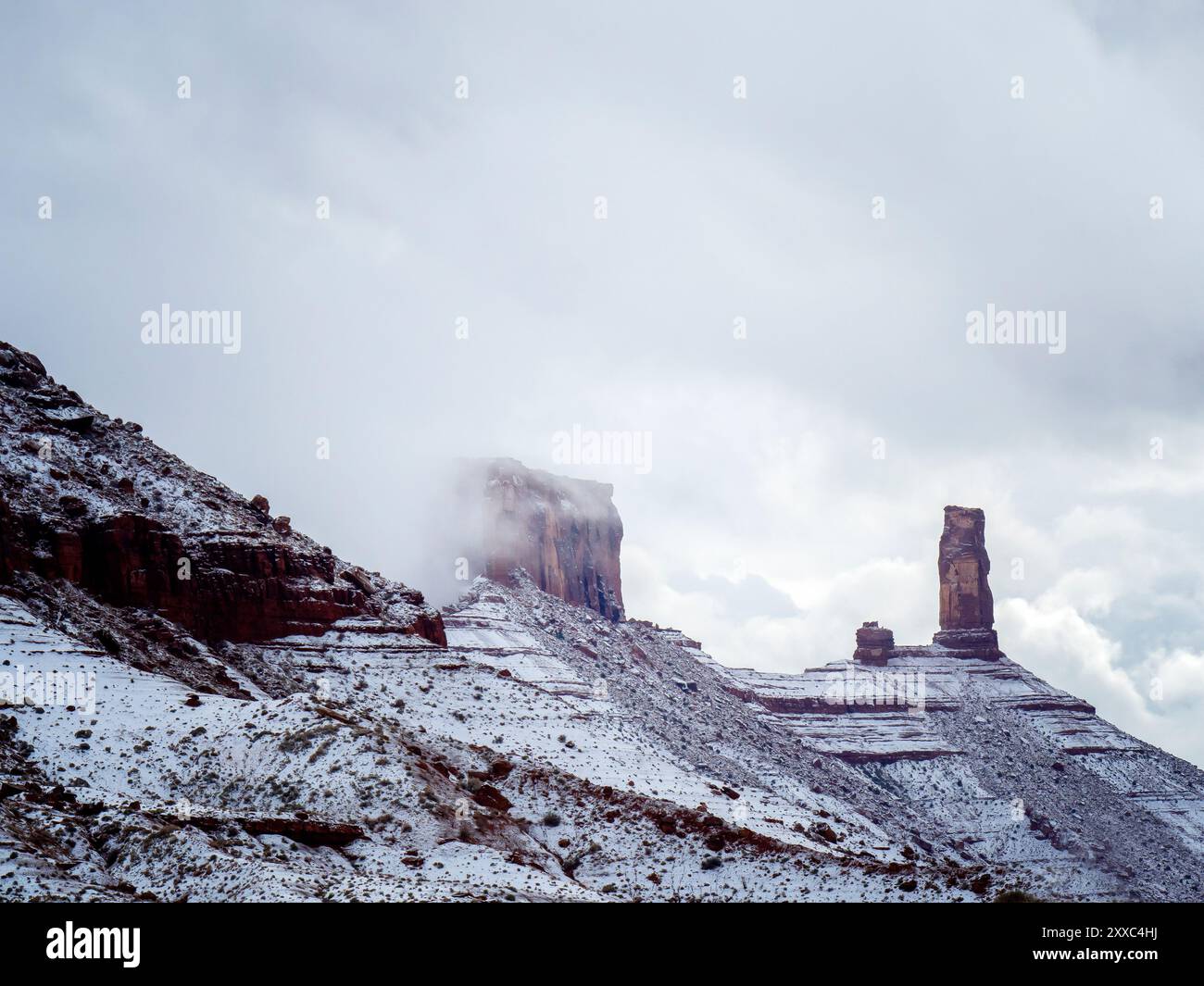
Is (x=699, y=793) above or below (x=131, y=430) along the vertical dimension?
below

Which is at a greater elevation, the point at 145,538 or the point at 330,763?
the point at 145,538

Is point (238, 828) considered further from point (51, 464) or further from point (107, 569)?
point (51, 464)

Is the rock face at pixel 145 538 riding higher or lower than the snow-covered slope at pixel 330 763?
higher

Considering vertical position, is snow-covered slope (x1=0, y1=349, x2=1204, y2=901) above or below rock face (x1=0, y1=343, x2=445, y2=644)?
below

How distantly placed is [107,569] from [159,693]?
17.3 m

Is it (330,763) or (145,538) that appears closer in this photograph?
(330,763)

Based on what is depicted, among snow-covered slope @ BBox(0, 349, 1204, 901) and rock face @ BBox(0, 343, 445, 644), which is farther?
rock face @ BBox(0, 343, 445, 644)

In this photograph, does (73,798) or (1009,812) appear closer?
(73,798)

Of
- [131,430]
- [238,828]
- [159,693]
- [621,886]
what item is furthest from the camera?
[131,430]

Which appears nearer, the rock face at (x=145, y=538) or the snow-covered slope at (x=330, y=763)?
the snow-covered slope at (x=330, y=763)

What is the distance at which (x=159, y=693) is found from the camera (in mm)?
65938
